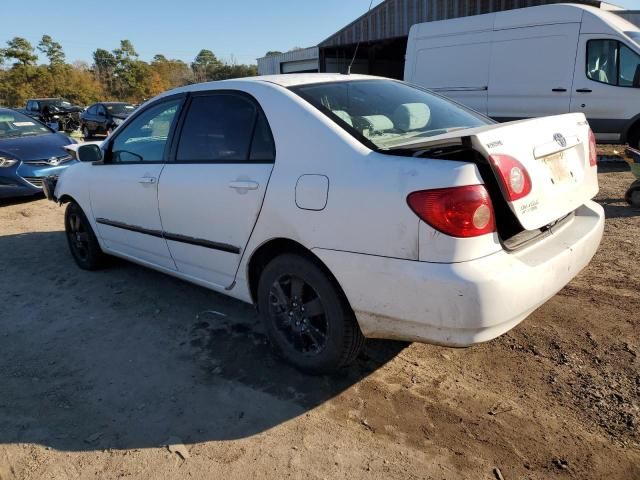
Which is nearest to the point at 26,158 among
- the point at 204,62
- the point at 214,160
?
the point at 214,160

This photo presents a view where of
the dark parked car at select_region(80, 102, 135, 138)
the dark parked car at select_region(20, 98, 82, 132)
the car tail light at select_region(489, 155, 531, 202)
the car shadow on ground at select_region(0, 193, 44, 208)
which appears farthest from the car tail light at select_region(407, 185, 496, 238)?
the dark parked car at select_region(20, 98, 82, 132)

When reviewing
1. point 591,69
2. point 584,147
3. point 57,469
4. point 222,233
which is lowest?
point 57,469

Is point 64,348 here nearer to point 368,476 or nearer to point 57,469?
point 57,469

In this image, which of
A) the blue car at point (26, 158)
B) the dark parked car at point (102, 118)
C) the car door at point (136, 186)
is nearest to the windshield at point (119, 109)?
the dark parked car at point (102, 118)

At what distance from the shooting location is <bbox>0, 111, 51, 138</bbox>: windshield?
8.70 m

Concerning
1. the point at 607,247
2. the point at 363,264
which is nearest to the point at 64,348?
the point at 363,264

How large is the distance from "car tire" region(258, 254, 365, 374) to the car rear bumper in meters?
0.11

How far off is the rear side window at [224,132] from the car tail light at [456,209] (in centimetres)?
104

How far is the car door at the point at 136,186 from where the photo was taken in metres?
3.67

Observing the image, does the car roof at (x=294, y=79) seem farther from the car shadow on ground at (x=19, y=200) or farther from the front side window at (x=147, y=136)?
the car shadow on ground at (x=19, y=200)

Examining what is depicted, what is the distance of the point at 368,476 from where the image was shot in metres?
2.13

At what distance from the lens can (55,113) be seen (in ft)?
67.8

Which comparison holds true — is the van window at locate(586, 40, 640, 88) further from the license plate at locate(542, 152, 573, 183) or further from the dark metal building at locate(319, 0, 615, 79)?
the license plate at locate(542, 152, 573, 183)

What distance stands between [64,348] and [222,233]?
1.34m
